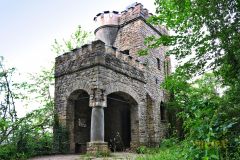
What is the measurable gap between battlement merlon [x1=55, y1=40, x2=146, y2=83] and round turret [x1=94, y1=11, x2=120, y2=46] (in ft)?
11.6

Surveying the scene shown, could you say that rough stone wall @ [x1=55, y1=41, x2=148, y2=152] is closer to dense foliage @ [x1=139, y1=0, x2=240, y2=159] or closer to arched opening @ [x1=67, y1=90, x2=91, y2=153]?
arched opening @ [x1=67, y1=90, x2=91, y2=153]

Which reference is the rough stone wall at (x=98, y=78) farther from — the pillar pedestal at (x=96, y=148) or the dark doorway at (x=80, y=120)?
the pillar pedestal at (x=96, y=148)

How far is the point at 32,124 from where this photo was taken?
390 inches

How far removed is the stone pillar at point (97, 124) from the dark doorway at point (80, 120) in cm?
144

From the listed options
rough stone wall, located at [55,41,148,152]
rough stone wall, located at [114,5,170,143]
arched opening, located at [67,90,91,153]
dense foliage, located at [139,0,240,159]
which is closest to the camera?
dense foliage, located at [139,0,240,159]

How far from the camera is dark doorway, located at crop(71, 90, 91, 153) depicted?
1127 centimetres

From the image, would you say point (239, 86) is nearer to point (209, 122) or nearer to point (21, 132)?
point (209, 122)

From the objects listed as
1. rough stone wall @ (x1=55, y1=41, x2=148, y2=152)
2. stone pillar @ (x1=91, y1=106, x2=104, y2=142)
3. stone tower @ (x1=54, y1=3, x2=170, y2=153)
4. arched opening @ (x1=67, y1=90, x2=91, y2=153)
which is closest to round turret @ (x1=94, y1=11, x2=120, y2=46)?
stone tower @ (x1=54, y1=3, x2=170, y2=153)

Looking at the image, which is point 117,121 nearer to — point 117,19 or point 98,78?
point 98,78

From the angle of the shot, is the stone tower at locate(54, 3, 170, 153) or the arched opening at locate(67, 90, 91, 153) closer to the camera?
the stone tower at locate(54, 3, 170, 153)

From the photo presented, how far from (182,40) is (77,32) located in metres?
15.2

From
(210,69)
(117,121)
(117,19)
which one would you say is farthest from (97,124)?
(117,19)

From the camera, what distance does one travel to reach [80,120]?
1172 cm

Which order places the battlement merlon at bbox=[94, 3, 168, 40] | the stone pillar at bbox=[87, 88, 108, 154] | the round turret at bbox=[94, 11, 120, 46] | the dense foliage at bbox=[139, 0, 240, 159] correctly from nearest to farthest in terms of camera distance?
1. the dense foliage at bbox=[139, 0, 240, 159]
2. the stone pillar at bbox=[87, 88, 108, 154]
3. the battlement merlon at bbox=[94, 3, 168, 40]
4. the round turret at bbox=[94, 11, 120, 46]
